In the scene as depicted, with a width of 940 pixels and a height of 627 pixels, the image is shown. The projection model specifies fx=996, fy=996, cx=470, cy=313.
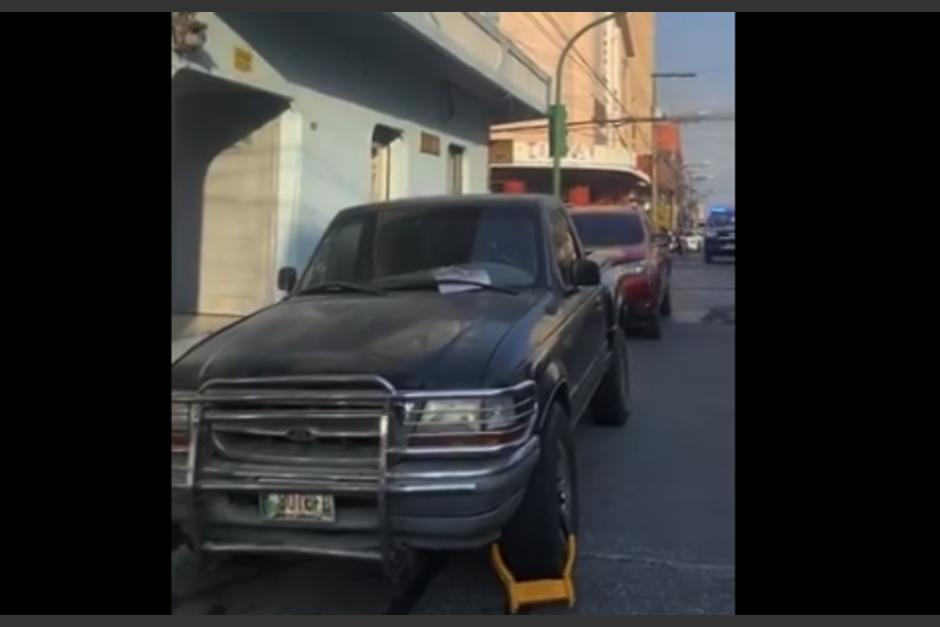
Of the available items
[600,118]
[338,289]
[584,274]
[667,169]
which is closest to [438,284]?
[338,289]

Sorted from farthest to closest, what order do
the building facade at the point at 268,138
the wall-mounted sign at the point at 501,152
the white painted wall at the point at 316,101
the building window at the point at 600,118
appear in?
1. the building window at the point at 600,118
2. the wall-mounted sign at the point at 501,152
3. the building facade at the point at 268,138
4. the white painted wall at the point at 316,101

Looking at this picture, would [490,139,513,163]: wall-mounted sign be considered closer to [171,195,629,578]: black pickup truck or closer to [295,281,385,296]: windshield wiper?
[295,281,385,296]: windshield wiper

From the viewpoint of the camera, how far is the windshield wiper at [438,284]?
5395 millimetres

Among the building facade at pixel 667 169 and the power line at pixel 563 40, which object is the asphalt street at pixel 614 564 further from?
the building facade at pixel 667 169

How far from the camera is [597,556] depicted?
493cm

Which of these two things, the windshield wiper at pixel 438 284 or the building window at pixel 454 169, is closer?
the windshield wiper at pixel 438 284

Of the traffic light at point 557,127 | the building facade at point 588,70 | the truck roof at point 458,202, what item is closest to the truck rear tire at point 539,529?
the truck roof at point 458,202

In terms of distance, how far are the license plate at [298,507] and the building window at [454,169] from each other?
15.2 m

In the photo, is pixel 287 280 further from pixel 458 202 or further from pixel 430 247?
pixel 458 202

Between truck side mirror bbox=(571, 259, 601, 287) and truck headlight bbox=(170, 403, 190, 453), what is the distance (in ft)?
9.17

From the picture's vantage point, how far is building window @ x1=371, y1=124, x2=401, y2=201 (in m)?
15.3

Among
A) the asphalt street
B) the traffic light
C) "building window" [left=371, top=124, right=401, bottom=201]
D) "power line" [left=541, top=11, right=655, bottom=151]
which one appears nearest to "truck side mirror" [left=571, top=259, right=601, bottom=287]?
the asphalt street

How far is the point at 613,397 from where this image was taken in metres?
7.64

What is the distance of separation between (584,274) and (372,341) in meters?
2.19
